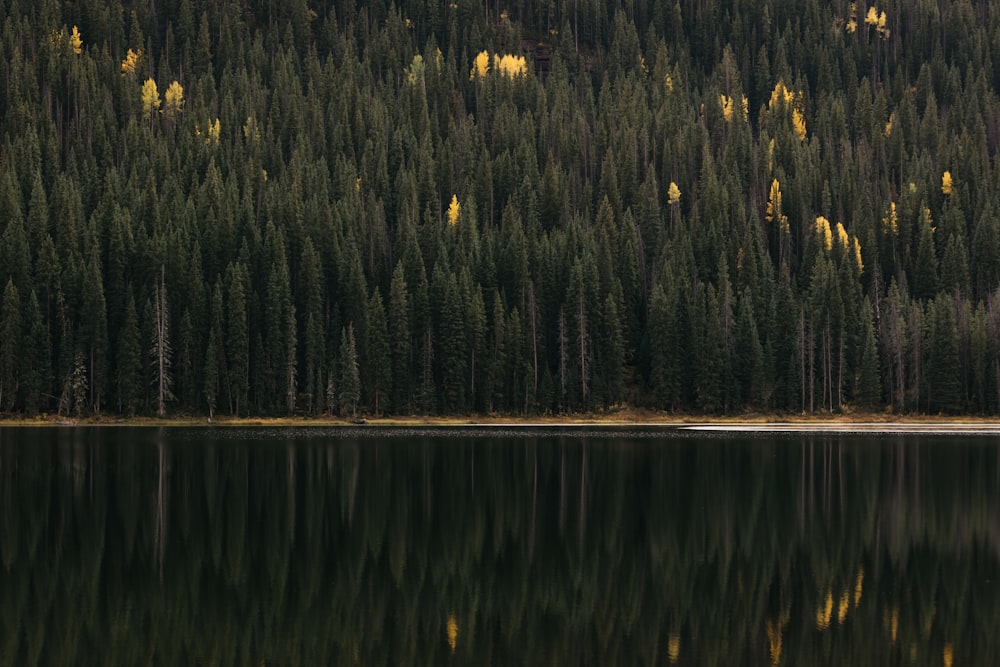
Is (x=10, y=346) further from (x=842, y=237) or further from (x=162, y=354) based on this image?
(x=842, y=237)

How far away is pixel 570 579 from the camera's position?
117ft

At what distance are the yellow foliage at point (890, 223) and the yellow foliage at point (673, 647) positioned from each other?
162522 millimetres

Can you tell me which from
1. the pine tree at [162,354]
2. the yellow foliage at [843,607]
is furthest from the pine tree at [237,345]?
the yellow foliage at [843,607]

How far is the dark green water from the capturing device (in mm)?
28297

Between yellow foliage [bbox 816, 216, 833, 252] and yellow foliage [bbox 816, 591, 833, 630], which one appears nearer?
yellow foliage [bbox 816, 591, 833, 630]

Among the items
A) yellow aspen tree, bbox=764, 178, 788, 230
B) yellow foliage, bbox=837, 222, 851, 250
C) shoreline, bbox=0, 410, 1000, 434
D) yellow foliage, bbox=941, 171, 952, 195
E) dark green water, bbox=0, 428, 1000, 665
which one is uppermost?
yellow foliage, bbox=941, 171, 952, 195

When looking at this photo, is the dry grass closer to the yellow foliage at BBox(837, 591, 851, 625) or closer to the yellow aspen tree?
the yellow aspen tree

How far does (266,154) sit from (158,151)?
52.9ft

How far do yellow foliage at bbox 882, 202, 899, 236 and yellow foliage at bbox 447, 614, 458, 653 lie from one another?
163 meters

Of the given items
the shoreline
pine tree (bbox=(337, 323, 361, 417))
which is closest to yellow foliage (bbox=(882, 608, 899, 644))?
the shoreline

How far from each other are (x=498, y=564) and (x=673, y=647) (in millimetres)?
10180

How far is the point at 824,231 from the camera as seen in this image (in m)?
179

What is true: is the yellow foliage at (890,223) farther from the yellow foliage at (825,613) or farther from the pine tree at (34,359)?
the yellow foliage at (825,613)

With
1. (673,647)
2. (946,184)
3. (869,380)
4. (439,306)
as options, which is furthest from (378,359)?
(673,647)
